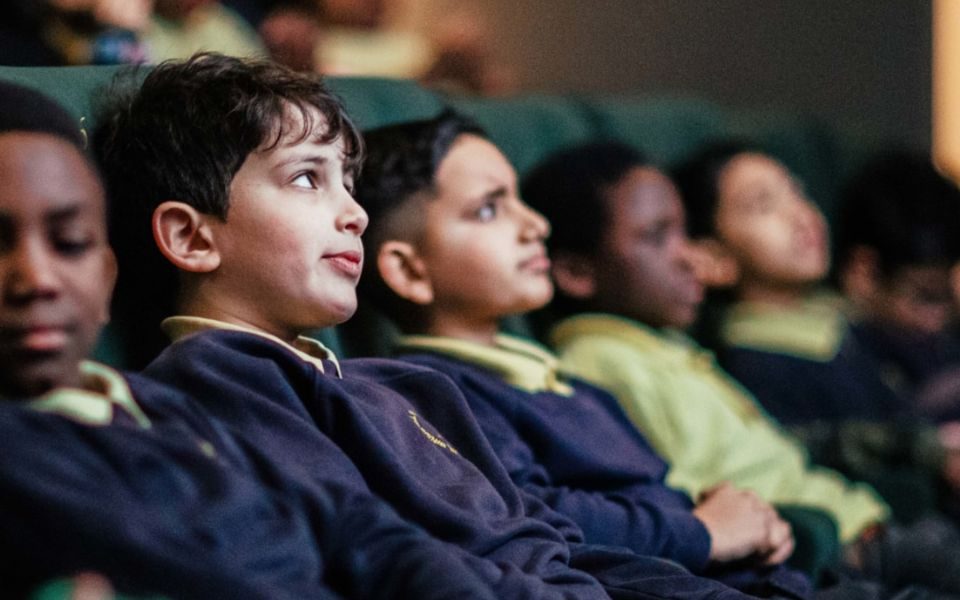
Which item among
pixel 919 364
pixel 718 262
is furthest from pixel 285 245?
pixel 919 364

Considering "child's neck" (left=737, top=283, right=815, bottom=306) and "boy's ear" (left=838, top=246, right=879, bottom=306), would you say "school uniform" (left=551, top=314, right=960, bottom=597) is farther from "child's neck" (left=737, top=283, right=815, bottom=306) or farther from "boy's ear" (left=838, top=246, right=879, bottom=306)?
"boy's ear" (left=838, top=246, right=879, bottom=306)

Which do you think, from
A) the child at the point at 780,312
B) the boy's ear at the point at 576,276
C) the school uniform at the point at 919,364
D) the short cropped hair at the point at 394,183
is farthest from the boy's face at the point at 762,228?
the short cropped hair at the point at 394,183

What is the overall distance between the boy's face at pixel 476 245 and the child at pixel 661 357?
13.2 inches

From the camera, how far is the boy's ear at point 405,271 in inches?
74.5

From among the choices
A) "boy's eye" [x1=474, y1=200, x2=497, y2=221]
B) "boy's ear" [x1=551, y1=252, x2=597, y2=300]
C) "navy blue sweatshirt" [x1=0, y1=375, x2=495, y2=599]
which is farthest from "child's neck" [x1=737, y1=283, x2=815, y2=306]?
"navy blue sweatshirt" [x1=0, y1=375, x2=495, y2=599]

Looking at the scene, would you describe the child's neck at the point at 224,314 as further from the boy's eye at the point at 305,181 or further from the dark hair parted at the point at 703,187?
the dark hair parted at the point at 703,187

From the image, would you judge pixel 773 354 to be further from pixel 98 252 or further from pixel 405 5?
pixel 405 5

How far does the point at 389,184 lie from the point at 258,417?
26.1 inches

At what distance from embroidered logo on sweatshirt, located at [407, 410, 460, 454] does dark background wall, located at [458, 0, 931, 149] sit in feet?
12.0

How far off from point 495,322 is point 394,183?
10.5 inches

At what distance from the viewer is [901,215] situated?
336 cm

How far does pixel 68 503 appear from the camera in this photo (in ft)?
3.24

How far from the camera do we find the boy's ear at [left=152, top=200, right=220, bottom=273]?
147cm

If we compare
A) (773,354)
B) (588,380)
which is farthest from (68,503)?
(773,354)
